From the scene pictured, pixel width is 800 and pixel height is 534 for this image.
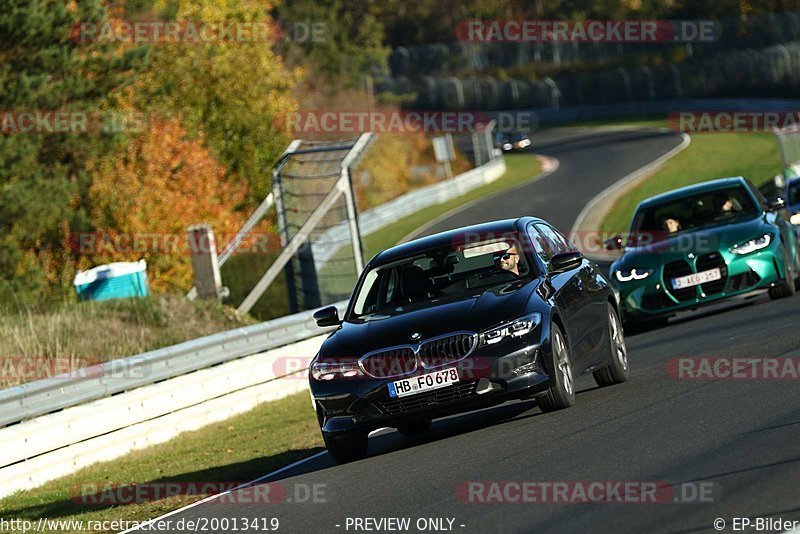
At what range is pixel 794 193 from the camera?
74.7 feet

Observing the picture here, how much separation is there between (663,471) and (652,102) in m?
78.9

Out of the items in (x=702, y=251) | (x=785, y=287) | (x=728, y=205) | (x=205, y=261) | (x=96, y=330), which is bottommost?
(x=205, y=261)

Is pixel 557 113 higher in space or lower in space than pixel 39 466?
lower

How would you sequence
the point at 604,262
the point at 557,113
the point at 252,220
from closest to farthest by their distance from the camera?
the point at 252,220, the point at 604,262, the point at 557,113

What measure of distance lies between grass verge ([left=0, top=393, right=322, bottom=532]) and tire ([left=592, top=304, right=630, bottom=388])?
2573 millimetres

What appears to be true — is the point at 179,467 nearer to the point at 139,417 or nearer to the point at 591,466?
the point at 139,417

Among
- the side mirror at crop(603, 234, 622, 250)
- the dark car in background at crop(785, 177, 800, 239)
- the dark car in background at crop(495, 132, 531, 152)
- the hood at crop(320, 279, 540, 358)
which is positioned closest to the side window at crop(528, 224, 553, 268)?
the hood at crop(320, 279, 540, 358)

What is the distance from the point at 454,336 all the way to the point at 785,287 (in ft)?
27.1

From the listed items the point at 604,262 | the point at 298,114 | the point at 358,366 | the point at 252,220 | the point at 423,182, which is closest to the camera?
the point at 358,366

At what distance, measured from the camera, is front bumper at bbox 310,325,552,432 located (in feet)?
32.3

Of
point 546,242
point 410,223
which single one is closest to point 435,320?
point 546,242

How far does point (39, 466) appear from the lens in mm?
12680

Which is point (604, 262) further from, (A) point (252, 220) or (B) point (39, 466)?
(B) point (39, 466)

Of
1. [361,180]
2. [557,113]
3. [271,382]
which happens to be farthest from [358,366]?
[557,113]
